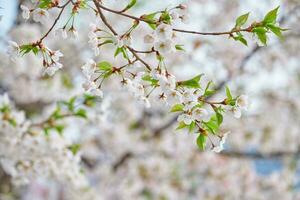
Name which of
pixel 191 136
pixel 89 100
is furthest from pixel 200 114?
pixel 191 136

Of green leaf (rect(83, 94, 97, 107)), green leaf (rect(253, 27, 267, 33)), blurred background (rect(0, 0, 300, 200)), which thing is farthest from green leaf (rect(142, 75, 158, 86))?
blurred background (rect(0, 0, 300, 200))

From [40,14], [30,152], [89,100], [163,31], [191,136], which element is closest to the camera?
[163,31]

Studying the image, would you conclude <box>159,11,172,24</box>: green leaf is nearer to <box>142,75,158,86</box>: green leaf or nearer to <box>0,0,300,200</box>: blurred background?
<box>142,75,158,86</box>: green leaf

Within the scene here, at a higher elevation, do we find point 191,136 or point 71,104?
point 191,136

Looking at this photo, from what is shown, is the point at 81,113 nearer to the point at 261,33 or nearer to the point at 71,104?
the point at 71,104

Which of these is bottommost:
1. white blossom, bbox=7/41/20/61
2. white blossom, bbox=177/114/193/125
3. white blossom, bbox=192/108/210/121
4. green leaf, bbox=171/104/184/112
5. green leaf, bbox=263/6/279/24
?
white blossom, bbox=177/114/193/125

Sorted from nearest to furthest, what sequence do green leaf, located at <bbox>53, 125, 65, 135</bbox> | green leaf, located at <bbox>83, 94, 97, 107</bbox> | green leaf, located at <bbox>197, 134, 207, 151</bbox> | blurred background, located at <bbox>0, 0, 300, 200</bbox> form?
green leaf, located at <bbox>197, 134, 207, 151</bbox>, green leaf, located at <bbox>83, 94, 97, 107</bbox>, green leaf, located at <bbox>53, 125, 65, 135</bbox>, blurred background, located at <bbox>0, 0, 300, 200</bbox>

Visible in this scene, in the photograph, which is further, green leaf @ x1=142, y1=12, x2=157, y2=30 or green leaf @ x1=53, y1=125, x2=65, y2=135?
green leaf @ x1=53, y1=125, x2=65, y2=135

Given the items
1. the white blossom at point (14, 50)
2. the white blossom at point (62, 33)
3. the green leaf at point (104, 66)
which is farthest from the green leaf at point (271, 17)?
the white blossom at point (14, 50)

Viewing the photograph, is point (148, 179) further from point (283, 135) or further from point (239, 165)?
point (283, 135)

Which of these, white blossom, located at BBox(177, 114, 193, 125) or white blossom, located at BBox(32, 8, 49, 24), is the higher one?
white blossom, located at BBox(32, 8, 49, 24)

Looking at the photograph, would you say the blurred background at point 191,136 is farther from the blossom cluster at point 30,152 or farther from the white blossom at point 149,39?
the white blossom at point 149,39

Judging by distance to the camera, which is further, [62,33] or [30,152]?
[30,152]
